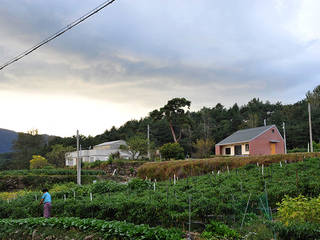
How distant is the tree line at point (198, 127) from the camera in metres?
45.4

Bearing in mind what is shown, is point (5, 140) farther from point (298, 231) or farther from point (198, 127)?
point (298, 231)

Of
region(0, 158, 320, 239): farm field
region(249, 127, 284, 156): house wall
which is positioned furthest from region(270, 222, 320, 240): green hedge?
region(249, 127, 284, 156): house wall

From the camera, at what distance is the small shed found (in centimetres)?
3462

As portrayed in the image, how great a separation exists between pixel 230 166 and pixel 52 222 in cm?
1247

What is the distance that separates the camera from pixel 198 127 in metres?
58.2

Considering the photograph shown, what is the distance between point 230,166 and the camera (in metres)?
19.3

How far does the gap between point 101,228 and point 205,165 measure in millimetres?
13032

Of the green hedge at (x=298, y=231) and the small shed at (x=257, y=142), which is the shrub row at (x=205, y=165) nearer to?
the green hedge at (x=298, y=231)

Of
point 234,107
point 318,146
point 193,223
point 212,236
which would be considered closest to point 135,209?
point 193,223

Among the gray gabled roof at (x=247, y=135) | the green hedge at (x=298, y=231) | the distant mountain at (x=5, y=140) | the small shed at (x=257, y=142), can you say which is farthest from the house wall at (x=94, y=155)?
the distant mountain at (x=5, y=140)

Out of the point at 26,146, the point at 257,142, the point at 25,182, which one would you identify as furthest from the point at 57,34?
the point at 26,146

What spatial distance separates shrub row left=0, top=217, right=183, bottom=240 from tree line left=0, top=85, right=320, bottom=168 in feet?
102

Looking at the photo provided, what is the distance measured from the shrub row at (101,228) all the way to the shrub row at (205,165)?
11761mm

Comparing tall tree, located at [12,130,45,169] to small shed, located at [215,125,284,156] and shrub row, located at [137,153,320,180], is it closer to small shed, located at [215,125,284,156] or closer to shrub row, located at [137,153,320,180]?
small shed, located at [215,125,284,156]
